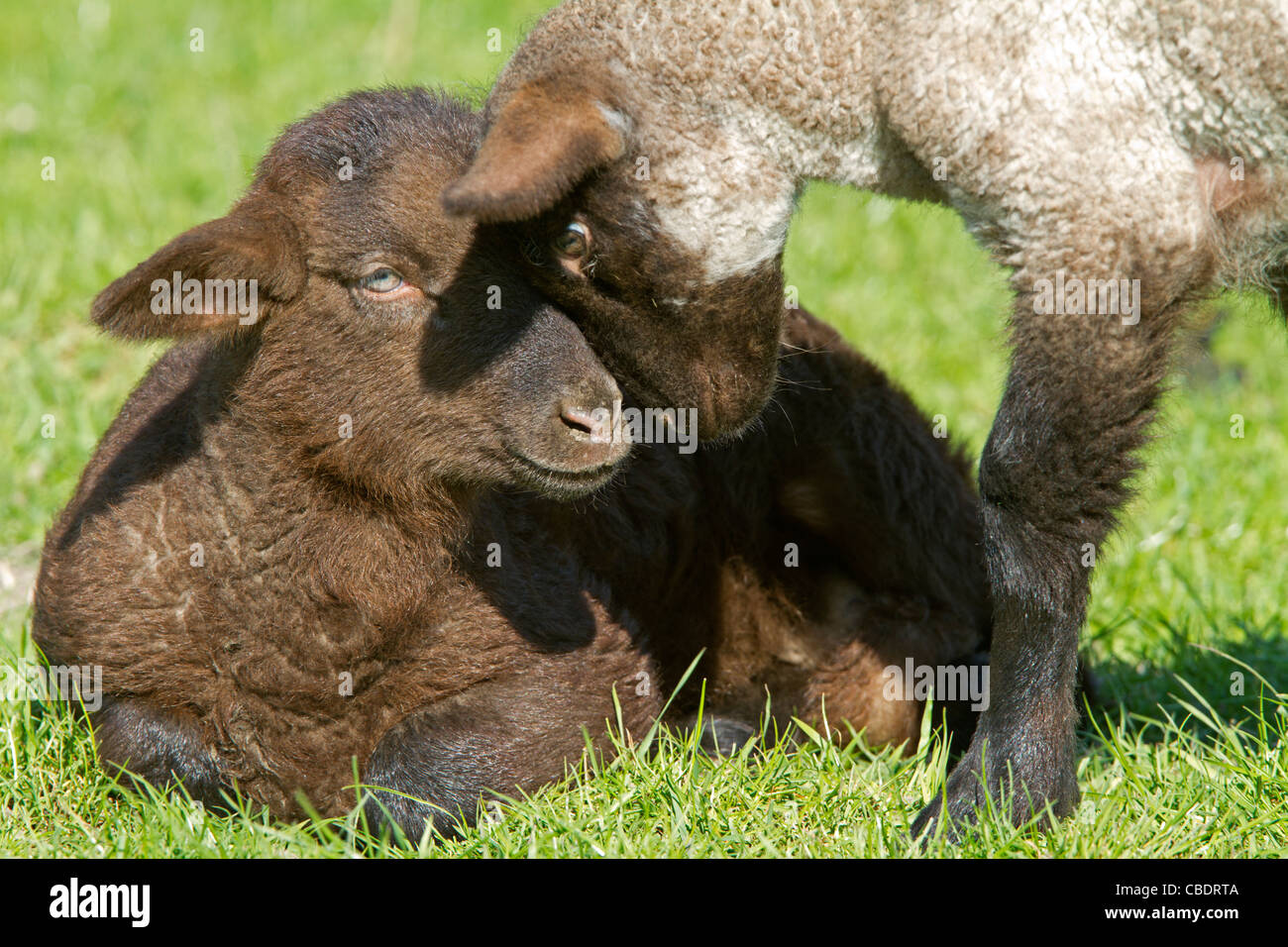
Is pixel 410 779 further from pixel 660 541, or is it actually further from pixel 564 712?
pixel 660 541

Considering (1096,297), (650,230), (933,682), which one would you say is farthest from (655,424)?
(933,682)

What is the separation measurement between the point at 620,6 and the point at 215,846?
2.57 meters

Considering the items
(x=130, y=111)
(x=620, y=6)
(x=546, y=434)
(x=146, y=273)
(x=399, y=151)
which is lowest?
(x=546, y=434)

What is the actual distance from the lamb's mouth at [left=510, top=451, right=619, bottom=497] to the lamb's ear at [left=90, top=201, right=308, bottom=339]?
80 cm

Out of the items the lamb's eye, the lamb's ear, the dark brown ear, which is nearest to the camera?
the dark brown ear

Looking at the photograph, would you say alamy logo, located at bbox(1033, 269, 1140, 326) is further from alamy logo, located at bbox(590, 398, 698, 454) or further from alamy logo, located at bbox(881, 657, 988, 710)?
alamy logo, located at bbox(881, 657, 988, 710)

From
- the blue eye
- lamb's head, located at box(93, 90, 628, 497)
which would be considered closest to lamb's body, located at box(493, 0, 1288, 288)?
lamb's head, located at box(93, 90, 628, 497)

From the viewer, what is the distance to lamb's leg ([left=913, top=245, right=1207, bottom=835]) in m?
4.11

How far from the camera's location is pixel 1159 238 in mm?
4070

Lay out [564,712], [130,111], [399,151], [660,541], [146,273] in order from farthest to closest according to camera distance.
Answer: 1. [130,111]
2. [660,541]
3. [564,712]
4. [399,151]
5. [146,273]

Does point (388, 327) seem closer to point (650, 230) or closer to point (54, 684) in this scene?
point (650, 230)

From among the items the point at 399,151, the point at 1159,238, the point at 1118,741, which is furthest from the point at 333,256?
the point at 1118,741

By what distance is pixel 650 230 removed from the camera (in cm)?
416
